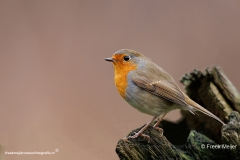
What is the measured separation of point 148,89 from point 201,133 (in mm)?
746

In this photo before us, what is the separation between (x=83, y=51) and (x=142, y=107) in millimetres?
2042

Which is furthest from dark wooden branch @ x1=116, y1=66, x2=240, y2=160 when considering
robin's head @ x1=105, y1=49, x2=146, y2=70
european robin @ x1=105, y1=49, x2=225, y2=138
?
robin's head @ x1=105, y1=49, x2=146, y2=70

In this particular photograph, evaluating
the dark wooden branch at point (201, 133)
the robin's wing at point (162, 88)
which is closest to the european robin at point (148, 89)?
the robin's wing at point (162, 88)

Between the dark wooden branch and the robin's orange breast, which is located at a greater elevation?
the robin's orange breast

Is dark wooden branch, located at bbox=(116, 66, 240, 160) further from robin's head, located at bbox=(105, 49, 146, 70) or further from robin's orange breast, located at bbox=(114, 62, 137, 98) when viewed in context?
robin's head, located at bbox=(105, 49, 146, 70)

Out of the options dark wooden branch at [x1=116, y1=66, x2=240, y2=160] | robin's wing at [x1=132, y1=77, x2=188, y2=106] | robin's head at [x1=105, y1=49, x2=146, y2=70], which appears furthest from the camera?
robin's head at [x1=105, y1=49, x2=146, y2=70]

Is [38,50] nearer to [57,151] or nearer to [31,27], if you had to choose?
[31,27]

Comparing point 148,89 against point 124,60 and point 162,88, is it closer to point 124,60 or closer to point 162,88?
point 162,88

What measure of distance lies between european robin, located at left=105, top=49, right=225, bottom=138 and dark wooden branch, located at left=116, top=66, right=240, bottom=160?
0.17m

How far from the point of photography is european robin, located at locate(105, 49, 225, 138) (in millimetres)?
2398

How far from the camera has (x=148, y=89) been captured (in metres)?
2.42

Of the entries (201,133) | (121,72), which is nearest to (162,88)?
(121,72)

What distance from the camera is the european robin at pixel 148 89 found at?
240 cm

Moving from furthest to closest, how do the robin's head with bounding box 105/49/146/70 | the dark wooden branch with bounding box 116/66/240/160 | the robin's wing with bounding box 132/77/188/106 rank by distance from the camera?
the robin's head with bounding box 105/49/146/70
the robin's wing with bounding box 132/77/188/106
the dark wooden branch with bounding box 116/66/240/160
